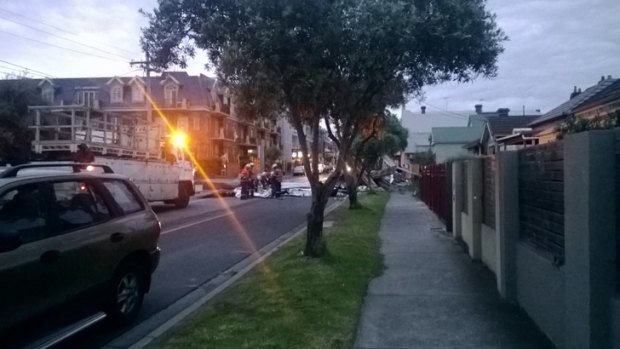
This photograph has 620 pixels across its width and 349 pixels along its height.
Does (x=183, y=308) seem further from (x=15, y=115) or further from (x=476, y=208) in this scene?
(x=15, y=115)

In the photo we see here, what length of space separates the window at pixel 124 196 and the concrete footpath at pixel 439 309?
9.81 ft

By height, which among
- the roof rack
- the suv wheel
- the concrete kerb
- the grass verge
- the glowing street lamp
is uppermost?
the glowing street lamp

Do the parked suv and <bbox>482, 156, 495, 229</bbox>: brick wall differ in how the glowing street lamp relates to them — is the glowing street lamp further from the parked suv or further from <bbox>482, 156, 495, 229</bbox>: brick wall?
the parked suv

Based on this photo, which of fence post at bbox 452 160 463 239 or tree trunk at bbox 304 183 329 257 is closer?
tree trunk at bbox 304 183 329 257

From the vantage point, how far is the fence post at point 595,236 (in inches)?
164

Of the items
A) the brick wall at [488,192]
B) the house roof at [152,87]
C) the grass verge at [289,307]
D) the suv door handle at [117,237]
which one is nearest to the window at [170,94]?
the house roof at [152,87]

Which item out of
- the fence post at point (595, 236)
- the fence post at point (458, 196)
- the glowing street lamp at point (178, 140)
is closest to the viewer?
the fence post at point (595, 236)

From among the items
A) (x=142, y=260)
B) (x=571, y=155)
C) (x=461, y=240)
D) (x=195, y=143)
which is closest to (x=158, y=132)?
(x=461, y=240)

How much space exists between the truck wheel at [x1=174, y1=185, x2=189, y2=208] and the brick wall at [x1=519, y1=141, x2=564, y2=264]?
18.4m

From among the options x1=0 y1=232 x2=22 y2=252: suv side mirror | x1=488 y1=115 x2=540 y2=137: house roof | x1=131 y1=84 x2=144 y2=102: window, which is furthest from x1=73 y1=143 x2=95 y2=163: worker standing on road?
x1=131 y1=84 x2=144 y2=102: window

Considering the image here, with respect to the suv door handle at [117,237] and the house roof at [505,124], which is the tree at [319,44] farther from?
the house roof at [505,124]

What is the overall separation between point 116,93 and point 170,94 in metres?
4.96

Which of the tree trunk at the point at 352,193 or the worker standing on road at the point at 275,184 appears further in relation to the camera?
the worker standing on road at the point at 275,184

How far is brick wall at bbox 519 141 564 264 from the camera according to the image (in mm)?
5320
